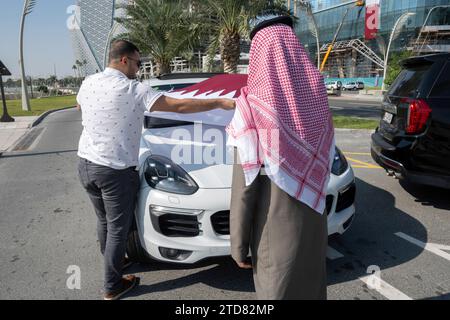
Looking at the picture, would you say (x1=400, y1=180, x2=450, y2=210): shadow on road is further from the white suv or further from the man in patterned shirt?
the man in patterned shirt

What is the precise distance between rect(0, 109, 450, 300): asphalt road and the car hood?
0.63 meters

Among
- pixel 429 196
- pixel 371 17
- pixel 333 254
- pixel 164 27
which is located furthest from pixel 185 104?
pixel 371 17

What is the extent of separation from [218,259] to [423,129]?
285cm

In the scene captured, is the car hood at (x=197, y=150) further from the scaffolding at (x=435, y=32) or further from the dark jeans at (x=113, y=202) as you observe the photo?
the scaffolding at (x=435, y=32)

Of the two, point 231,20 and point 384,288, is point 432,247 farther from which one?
point 231,20

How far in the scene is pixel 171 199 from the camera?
8.38 ft

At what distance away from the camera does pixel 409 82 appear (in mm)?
4395

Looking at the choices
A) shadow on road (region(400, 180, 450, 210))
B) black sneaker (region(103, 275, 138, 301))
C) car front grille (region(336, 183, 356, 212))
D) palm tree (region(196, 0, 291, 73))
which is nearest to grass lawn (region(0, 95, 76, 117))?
palm tree (region(196, 0, 291, 73))

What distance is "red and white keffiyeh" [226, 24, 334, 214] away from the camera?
157 cm

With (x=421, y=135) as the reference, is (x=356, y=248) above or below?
below
